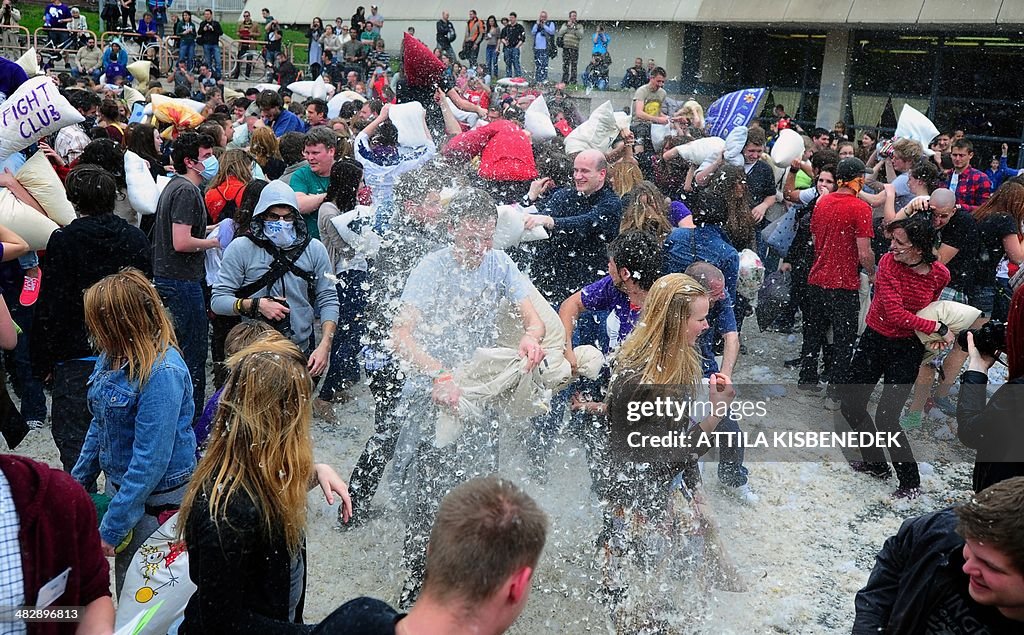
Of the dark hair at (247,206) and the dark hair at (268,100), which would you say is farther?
the dark hair at (268,100)

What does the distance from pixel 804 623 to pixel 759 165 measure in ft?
16.3

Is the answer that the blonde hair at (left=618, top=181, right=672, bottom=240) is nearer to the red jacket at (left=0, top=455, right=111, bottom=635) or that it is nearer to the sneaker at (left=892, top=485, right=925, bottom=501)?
the sneaker at (left=892, top=485, right=925, bottom=501)

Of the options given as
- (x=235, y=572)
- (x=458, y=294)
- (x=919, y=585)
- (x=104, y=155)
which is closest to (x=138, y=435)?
(x=235, y=572)

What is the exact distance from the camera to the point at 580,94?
22.3m

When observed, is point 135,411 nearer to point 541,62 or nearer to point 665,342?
point 665,342

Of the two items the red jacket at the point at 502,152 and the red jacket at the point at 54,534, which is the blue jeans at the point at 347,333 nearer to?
the red jacket at the point at 502,152

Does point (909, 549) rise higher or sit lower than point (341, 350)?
higher

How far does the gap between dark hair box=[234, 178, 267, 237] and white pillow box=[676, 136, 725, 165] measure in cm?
366

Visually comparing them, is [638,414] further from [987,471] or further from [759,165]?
[759,165]

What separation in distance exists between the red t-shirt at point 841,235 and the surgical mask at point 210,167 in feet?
14.3

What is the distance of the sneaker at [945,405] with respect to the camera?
6219 millimetres

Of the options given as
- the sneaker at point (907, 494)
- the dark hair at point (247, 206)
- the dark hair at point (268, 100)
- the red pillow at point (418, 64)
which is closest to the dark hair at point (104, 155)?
the dark hair at point (247, 206)

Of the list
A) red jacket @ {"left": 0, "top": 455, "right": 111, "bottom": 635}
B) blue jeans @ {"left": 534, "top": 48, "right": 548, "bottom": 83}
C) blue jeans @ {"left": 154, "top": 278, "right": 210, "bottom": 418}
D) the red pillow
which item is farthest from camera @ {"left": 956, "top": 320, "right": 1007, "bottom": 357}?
blue jeans @ {"left": 534, "top": 48, "right": 548, "bottom": 83}

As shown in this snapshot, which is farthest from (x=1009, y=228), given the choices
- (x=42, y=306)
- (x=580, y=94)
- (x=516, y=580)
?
(x=580, y=94)
